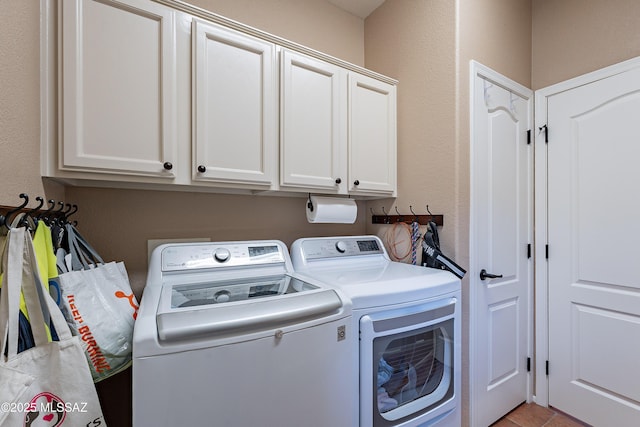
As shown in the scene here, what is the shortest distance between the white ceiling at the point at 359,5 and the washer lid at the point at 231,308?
207 centimetres

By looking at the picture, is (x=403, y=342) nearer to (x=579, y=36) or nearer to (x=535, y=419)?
(x=535, y=419)

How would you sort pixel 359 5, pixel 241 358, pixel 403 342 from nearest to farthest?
pixel 241 358 → pixel 403 342 → pixel 359 5

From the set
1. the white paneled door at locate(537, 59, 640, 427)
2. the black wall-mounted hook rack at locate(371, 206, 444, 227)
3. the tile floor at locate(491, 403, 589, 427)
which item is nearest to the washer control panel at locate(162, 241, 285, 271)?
the black wall-mounted hook rack at locate(371, 206, 444, 227)

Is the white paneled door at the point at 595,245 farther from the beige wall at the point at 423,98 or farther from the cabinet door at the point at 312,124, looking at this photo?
the cabinet door at the point at 312,124

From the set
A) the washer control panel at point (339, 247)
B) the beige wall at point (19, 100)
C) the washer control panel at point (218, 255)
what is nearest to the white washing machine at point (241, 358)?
the washer control panel at point (218, 255)

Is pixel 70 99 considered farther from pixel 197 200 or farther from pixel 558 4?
pixel 558 4

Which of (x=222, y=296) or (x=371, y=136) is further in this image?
(x=371, y=136)

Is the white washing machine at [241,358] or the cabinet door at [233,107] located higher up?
the cabinet door at [233,107]

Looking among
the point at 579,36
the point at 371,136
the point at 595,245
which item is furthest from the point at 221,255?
the point at 579,36

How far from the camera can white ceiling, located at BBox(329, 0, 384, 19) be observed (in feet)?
6.82

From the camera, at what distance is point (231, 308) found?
91 centimetres

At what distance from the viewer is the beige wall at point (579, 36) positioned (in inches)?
64.4

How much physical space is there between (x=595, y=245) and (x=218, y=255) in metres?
2.24

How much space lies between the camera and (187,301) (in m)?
1.07
